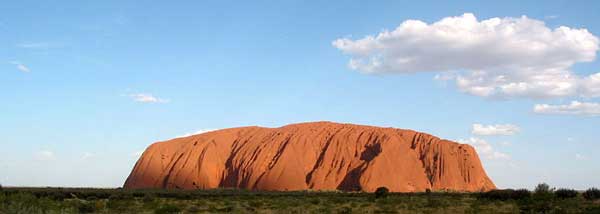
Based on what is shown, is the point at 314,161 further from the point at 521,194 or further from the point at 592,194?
the point at 592,194

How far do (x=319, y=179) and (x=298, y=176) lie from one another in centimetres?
325

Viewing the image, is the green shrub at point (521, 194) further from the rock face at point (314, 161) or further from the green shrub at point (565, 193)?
the rock face at point (314, 161)

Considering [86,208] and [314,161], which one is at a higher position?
[314,161]

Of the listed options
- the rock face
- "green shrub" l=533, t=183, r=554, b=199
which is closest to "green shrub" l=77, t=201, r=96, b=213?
"green shrub" l=533, t=183, r=554, b=199

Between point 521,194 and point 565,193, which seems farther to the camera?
point 521,194

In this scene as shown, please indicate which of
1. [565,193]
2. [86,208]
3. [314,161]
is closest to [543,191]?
[565,193]

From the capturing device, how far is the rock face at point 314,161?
91.1m

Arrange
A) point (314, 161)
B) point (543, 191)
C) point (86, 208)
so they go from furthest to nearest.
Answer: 1. point (314, 161)
2. point (543, 191)
3. point (86, 208)

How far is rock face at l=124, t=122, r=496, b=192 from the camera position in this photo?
91125 millimetres

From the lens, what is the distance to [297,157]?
314 feet

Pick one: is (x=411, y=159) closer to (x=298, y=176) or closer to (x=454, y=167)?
(x=454, y=167)

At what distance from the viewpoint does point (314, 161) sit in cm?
9762

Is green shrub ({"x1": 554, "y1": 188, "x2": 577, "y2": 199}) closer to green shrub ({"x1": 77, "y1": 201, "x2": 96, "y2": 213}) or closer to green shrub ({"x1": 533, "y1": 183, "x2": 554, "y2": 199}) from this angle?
green shrub ({"x1": 533, "y1": 183, "x2": 554, "y2": 199})

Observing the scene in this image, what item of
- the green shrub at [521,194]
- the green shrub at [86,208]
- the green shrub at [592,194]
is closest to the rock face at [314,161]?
the green shrub at [521,194]
